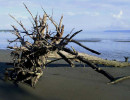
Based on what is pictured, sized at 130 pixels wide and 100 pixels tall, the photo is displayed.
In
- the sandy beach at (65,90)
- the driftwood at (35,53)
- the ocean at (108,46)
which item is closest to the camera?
the sandy beach at (65,90)

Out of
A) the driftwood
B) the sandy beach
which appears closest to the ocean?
the driftwood

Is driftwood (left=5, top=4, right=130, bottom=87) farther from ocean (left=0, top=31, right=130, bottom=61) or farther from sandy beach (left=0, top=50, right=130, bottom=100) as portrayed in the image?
ocean (left=0, top=31, right=130, bottom=61)

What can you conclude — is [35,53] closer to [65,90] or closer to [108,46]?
[65,90]

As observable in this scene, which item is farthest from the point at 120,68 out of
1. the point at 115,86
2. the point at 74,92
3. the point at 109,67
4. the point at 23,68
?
the point at 23,68

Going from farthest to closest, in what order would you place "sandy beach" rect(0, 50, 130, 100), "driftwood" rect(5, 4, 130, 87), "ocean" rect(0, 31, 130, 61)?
1. "ocean" rect(0, 31, 130, 61)
2. "driftwood" rect(5, 4, 130, 87)
3. "sandy beach" rect(0, 50, 130, 100)

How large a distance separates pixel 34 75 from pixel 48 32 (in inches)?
41.6

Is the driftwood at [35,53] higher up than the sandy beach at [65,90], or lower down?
higher up

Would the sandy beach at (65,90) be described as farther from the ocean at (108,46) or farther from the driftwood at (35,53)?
the ocean at (108,46)

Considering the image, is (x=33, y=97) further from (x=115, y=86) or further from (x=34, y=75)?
(x=115, y=86)

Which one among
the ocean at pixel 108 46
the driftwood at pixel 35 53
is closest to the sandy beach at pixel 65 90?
the driftwood at pixel 35 53

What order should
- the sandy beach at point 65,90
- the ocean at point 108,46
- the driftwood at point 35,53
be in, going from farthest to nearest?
the ocean at point 108,46 < the driftwood at point 35,53 < the sandy beach at point 65,90

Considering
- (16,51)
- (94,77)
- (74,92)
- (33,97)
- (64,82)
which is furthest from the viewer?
(94,77)

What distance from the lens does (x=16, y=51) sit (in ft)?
15.0

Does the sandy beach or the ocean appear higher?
the ocean
